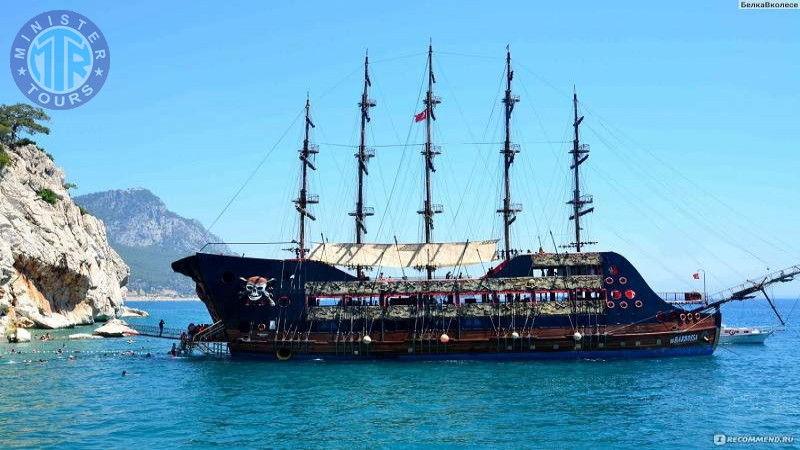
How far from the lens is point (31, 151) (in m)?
70.4

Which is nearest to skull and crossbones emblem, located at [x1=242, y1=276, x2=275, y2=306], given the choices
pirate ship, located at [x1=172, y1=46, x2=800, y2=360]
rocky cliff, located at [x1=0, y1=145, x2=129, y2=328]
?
pirate ship, located at [x1=172, y1=46, x2=800, y2=360]

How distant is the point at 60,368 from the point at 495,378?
23.5 metres

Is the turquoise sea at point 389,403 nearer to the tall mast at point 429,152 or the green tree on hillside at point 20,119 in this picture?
the tall mast at point 429,152

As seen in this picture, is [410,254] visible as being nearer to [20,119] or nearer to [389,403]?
[389,403]

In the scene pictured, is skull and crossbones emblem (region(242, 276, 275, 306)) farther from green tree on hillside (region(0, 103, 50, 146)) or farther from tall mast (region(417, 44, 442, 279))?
green tree on hillside (region(0, 103, 50, 146))

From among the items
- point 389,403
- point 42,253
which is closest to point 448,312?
point 389,403

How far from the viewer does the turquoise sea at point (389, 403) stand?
20.1 metres

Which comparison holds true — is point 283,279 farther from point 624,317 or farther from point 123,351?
point 624,317

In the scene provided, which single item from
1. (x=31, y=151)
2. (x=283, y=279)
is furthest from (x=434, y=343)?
(x=31, y=151)

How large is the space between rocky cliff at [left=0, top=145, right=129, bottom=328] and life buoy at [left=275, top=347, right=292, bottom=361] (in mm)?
23496

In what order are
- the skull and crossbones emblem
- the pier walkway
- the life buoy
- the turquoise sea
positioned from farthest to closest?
the pier walkway
the life buoy
the skull and crossbones emblem
the turquoise sea

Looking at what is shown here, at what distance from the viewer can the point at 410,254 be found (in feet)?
140

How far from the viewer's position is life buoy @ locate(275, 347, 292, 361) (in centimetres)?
3725

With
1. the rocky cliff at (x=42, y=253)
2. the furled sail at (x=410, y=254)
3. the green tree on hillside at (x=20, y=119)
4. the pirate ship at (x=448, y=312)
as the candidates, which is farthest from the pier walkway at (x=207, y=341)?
the green tree on hillside at (x=20, y=119)
